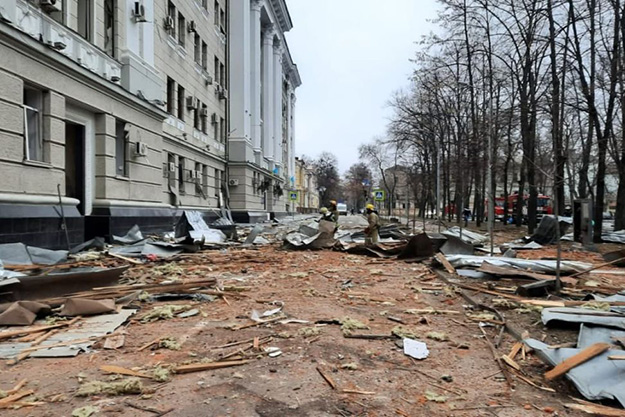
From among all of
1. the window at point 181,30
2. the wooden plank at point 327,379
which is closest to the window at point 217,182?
the window at point 181,30

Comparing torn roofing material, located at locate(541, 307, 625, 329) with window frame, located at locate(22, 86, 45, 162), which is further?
window frame, located at locate(22, 86, 45, 162)

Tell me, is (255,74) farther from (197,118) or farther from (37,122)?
(37,122)

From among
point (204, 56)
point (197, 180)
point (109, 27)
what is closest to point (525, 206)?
point (204, 56)

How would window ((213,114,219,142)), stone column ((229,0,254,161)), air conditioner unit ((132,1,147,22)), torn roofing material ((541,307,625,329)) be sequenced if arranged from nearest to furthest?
torn roofing material ((541,307,625,329)) < air conditioner unit ((132,1,147,22)) < window ((213,114,219,142)) < stone column ((229,0,254,161))

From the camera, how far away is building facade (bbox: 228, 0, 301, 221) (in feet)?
107

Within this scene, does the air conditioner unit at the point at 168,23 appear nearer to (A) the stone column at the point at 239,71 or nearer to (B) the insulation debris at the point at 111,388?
(A) the stone column at the point at 239,71

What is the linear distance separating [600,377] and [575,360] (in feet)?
0.83

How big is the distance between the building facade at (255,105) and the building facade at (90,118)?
9077 mm

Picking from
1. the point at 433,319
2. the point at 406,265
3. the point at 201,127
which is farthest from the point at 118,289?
the point at 201,127

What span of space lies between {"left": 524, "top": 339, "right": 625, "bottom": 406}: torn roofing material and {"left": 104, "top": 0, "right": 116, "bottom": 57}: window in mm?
15662

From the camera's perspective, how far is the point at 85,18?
13.3m

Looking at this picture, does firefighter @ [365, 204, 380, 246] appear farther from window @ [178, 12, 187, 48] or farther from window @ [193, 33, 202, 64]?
window @ [193, 33, 202, 64]

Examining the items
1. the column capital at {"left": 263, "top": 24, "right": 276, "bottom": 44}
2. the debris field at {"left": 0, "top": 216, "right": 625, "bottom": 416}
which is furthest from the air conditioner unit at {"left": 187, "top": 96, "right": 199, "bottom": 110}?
the column capital at {"left": 263, "top": 24, "right": 276, "bottom": 44}

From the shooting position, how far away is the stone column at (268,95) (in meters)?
44.9
